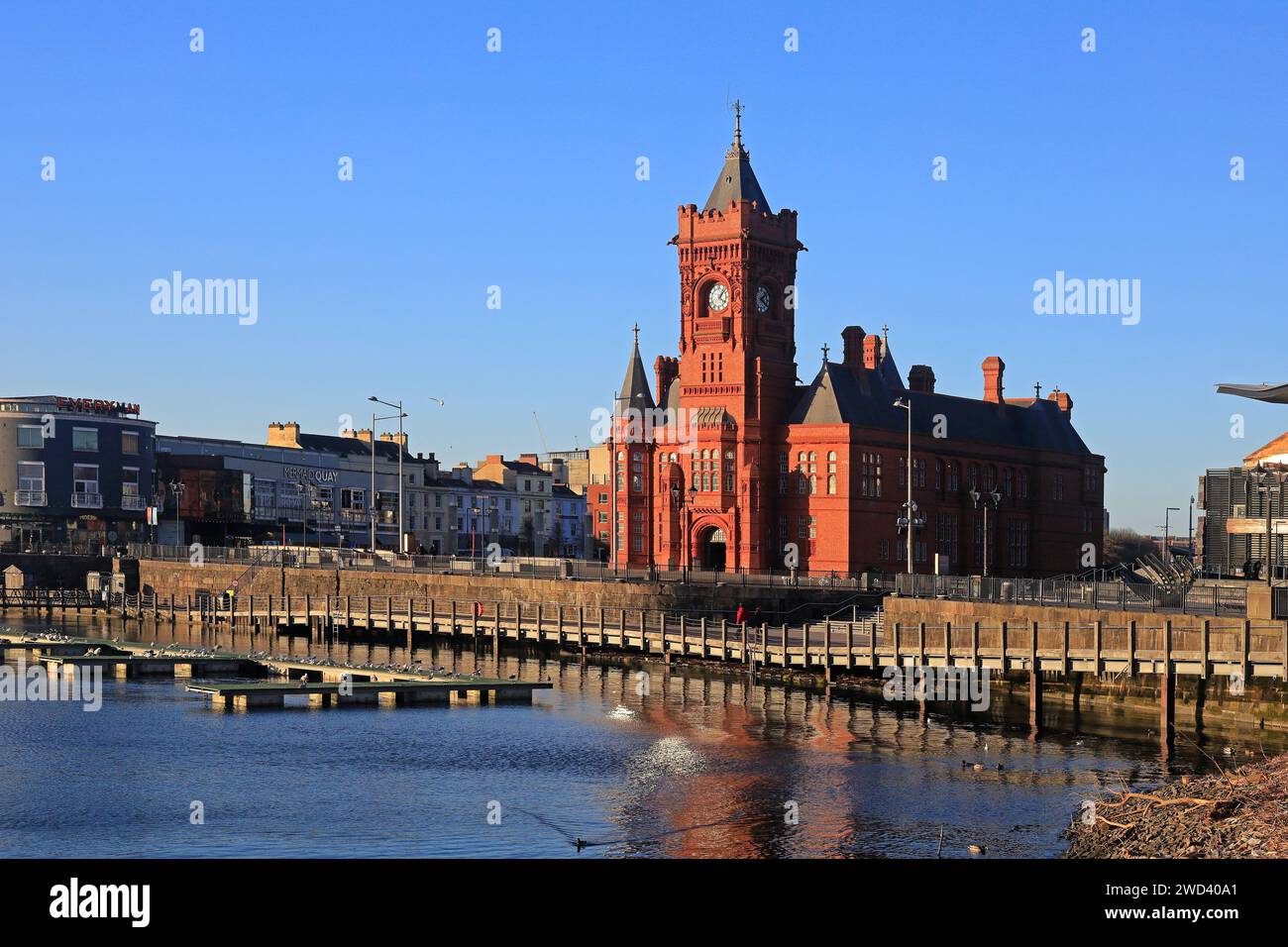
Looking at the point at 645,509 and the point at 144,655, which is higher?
the point at 645,509

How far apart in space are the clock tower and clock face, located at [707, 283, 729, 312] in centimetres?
6

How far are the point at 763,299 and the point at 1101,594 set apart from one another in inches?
1723

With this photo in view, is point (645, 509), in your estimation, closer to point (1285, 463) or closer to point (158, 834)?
point (1285, 463)

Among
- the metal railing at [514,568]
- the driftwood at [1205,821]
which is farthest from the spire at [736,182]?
the driftwood at [1205,821]

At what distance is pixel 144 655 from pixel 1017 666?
3883 cm

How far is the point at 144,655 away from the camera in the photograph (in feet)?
231

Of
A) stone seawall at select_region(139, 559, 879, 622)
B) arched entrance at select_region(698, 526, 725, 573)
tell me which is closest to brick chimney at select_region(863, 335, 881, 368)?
arched entrance at select_region(698, 526, 725, 573)

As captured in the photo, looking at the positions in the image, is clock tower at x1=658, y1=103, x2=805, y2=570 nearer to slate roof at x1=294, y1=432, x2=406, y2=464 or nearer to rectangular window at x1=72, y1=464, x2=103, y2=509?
rectangular window at x1=72, y1=464, x2=103, y2=509

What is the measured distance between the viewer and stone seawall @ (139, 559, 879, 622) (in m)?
84.1

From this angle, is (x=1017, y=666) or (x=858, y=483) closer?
(x=1017, y=666)

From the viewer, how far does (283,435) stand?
168 meters

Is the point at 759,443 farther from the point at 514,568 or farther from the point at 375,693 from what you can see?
the point at 375,693

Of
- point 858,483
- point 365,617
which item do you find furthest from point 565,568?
point 858,483
